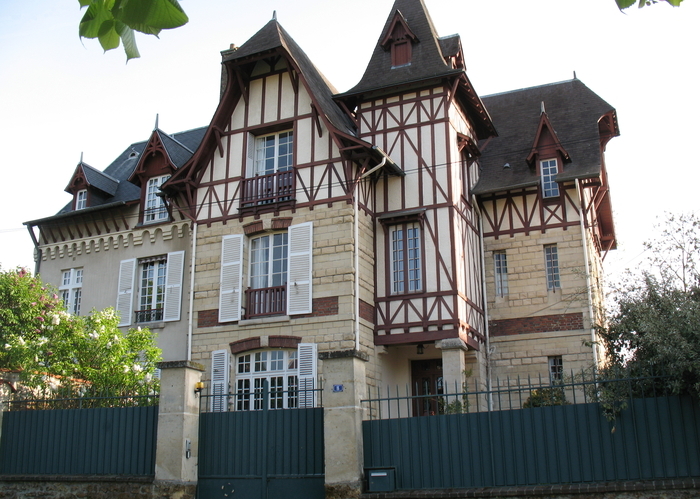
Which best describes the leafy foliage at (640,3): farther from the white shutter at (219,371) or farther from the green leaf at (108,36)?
the white shutter at (219,371)

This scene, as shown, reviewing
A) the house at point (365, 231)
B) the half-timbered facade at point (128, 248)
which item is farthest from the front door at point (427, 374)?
the half-timbered facade at point (128, 248)

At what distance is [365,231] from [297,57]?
486 centimetres

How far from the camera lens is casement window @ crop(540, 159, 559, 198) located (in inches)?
738

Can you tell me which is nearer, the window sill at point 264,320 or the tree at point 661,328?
the tree at point 661,328

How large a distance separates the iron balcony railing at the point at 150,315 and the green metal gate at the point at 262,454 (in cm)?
721

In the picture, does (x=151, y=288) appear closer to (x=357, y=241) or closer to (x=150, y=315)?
(x=150, y=315)

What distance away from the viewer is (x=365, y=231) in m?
16.9

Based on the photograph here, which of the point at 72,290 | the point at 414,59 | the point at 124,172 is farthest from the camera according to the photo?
the point at 124,172

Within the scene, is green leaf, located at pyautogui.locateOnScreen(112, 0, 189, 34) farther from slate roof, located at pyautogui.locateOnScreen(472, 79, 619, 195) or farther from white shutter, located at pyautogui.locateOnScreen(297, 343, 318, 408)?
slate roof, located at pyautogui.locateOnScreen(472, 79, 619, 195)

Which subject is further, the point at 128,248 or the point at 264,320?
the point at 128,248

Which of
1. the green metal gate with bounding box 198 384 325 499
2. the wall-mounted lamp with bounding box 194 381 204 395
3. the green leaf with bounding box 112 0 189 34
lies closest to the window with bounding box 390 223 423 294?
the green metal gate with bounding box 198 384 325 499

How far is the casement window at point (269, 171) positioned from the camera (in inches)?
679

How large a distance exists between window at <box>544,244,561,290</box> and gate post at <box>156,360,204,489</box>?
1002cm

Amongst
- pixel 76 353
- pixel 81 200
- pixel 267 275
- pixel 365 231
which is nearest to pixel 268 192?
pixel 267 275
